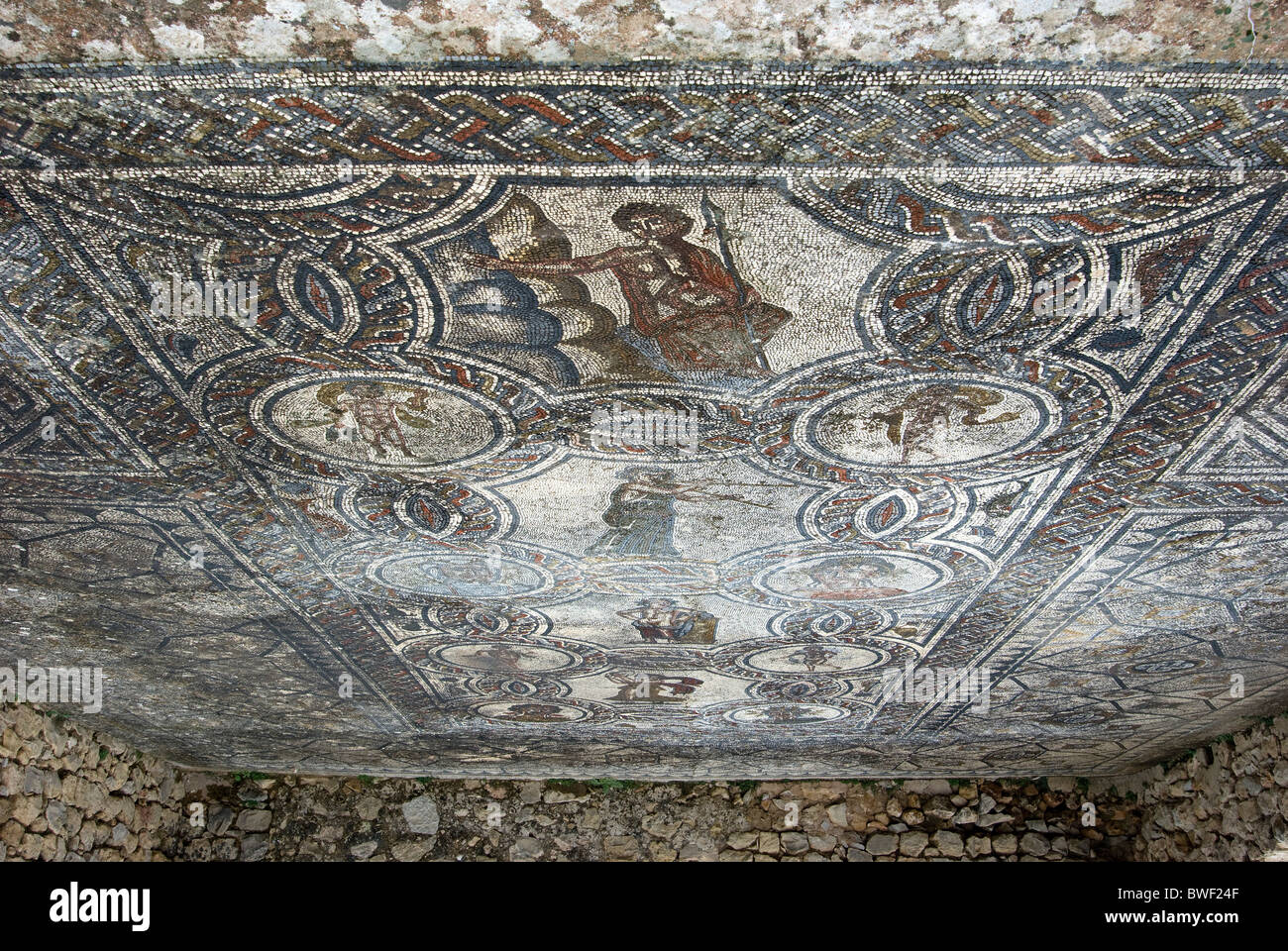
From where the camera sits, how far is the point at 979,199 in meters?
1.95

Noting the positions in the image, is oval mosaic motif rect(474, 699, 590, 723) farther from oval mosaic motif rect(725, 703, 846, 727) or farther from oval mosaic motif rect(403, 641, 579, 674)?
oval mosaic motif rect(725, 703, 846, 727)

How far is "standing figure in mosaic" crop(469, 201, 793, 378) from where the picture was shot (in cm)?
204

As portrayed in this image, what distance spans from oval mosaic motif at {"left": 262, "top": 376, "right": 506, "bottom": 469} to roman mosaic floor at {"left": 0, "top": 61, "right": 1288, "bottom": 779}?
0.05 ft

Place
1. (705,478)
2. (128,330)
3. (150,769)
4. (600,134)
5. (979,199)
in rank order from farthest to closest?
1. (150,769)
2. (705,478)
3. (128,330)
4. (979,199)
5. (600,134)

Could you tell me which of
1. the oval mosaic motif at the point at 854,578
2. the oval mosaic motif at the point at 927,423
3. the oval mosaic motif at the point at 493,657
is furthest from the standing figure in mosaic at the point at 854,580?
the oval mosaic motif at the point at 493,657

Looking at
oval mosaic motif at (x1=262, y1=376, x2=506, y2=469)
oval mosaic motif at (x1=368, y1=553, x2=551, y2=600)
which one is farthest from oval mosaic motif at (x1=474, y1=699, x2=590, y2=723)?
oval mosaic motif at (x1=262, y1=376, x2=506, y2=469)

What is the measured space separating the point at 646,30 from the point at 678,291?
0.64 meters

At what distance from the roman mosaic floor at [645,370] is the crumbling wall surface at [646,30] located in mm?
45

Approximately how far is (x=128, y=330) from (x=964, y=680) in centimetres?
431

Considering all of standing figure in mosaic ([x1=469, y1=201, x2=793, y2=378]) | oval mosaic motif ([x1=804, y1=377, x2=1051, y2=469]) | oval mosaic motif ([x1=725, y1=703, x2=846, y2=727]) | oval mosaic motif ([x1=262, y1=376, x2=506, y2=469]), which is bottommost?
oval mosaic motif ([x1=725, y1=703, x2=846, y2=727])

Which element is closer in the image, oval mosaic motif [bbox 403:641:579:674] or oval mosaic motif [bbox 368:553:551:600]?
oval mosaic motif [bbox 368:553:551:600]

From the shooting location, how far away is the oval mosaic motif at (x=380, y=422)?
8.48 feet

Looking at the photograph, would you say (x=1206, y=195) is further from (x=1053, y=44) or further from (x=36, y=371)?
(x=36, y=371)

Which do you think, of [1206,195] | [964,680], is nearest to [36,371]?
[1206,195]
